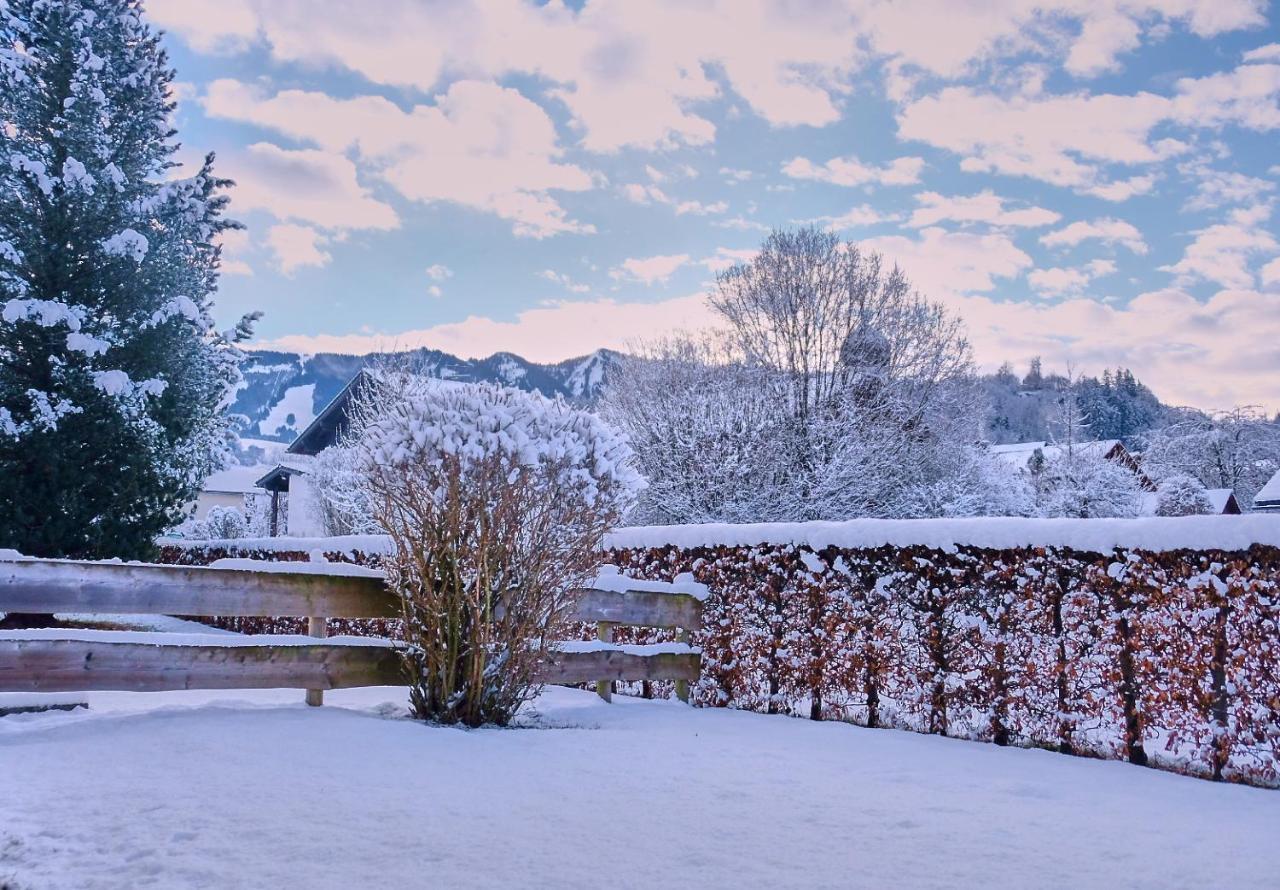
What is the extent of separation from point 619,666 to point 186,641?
331 centimetres

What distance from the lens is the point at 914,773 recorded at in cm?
505

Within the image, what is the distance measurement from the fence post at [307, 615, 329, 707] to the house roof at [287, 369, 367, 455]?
90.4 ft

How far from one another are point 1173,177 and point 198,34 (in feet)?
40.2

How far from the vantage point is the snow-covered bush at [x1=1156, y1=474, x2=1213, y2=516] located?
3694cm

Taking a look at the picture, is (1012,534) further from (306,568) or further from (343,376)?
(343,376)

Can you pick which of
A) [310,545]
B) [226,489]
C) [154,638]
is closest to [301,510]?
[310,545]

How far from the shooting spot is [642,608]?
7.50 metres

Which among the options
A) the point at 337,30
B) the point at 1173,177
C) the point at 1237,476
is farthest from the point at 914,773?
the point at 1237,476

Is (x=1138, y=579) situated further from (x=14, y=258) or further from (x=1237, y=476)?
(x=1237, y=476)

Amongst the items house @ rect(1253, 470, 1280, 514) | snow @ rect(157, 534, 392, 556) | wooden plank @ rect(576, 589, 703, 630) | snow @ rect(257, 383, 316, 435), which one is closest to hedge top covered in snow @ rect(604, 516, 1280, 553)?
wooden plank @ rect(576, 589, 703, 630)

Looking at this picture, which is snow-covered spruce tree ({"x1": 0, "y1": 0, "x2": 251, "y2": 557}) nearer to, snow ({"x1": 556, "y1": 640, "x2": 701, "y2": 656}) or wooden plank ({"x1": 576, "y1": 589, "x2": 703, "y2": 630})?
wooden plank ({"x1": 576, "y1": 589, "x2": 703, "y2": 630})

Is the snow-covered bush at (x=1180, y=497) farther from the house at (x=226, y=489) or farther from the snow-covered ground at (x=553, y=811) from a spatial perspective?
the house at (x=226, y=489)

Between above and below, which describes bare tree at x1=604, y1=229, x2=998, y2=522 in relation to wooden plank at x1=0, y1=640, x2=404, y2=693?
above

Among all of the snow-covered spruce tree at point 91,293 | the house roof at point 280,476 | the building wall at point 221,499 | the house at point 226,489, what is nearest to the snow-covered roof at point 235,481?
the house at point 226,489
